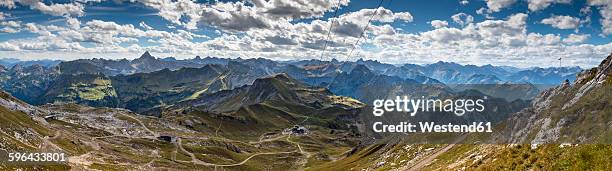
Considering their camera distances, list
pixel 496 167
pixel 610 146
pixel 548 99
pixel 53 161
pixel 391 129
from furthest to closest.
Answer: pixel 53 161
pixel 548 99
pixel 391 129
pixel 496 167
pixel 610 146

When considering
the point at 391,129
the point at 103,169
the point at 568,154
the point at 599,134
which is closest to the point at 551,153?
the point at 568,154

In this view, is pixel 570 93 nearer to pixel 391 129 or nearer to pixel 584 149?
pixel 391 129

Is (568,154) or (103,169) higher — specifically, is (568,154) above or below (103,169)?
above

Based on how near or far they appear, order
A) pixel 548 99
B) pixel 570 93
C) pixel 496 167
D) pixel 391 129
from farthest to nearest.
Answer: pixel 548 99 < pixel 570 93 < pixel 391 129 < pixel 496 167

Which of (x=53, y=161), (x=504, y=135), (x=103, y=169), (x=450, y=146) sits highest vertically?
(x=504, y=135)

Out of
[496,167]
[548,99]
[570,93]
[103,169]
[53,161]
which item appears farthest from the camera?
[103,169]

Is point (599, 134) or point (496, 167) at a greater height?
point (599, 134)

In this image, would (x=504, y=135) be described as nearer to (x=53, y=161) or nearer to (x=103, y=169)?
(x=53, y=161)

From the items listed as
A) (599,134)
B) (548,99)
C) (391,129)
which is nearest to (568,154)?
(599,134)

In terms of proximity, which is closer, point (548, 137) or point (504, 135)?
point (548, 137)
